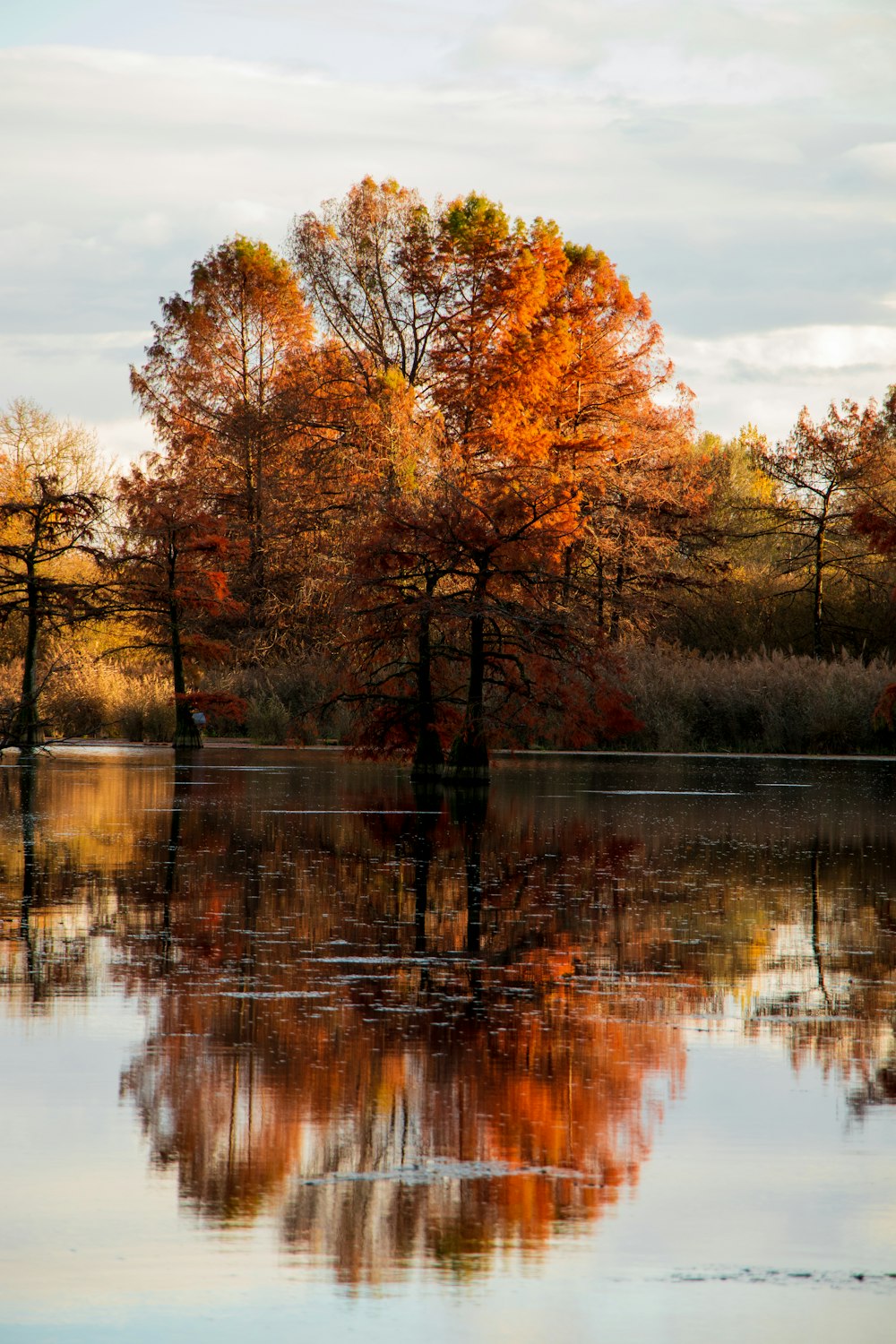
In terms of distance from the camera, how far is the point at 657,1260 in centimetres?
477

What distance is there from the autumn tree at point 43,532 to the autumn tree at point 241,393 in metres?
4.09

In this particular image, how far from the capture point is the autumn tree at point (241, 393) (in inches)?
1957

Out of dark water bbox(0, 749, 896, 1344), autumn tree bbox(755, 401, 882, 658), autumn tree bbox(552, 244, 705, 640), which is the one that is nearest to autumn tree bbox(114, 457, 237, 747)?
autumn tree bbox(552, 244, 705, 640)

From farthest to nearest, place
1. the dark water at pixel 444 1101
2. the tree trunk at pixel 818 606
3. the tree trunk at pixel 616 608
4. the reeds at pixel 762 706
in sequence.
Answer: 1. the tree trunk at pixel 818 606
2. the tree trunk at pixel 616 608
3. the reeds at pixel 762 706
4. the dark water at pixel 444 1101

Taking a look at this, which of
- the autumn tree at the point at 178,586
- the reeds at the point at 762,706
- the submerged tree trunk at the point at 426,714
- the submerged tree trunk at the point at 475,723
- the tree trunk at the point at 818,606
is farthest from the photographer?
the tree trunk at the point at 818,606

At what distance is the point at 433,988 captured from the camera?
8.88 m

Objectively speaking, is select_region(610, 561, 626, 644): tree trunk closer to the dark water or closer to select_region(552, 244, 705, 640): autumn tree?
select_region(552, 244, 705, 640): autumn tree

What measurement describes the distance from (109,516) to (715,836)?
4007cm

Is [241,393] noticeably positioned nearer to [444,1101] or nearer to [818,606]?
[818,606]

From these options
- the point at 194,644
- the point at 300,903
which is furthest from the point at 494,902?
the point at 194,644

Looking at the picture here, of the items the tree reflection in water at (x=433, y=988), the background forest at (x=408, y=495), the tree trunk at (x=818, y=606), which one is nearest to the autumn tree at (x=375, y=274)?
the background forest at (x=408, y=495)

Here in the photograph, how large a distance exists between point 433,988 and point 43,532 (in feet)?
134

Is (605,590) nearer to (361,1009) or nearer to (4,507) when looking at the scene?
(4,507)

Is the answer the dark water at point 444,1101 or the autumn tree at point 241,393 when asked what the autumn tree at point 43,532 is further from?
the dark water at point 444,1101
